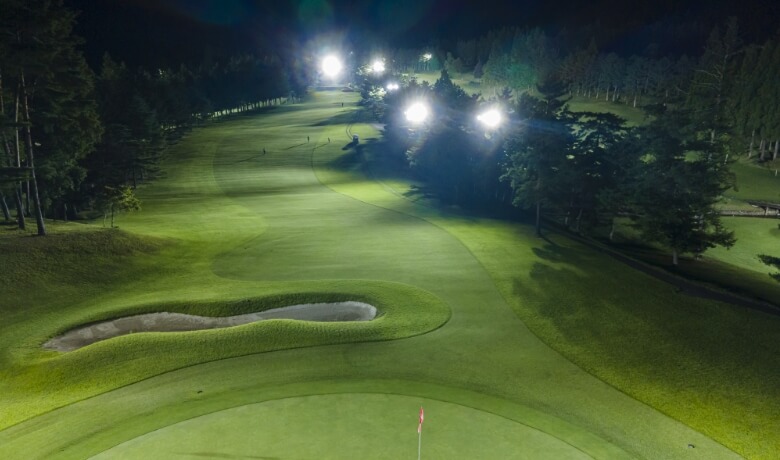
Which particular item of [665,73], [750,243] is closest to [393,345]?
[750,243]

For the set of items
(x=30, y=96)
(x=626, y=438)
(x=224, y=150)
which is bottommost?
(x=626, y=438)

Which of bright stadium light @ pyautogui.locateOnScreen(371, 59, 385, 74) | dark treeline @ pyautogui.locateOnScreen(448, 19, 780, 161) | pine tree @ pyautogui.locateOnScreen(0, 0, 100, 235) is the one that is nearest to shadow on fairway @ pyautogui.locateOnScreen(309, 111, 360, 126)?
dark treeline @ pyautogui.locateOnScreen(448, 19, 780, 161)

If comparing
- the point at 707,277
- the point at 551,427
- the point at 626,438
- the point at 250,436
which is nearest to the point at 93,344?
the point at 250,436

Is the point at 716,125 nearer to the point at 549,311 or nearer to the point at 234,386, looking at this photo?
the point at 549,311

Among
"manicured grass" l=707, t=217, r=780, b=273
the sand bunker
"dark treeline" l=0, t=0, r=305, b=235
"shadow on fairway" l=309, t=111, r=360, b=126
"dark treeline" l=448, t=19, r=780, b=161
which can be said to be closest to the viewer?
the sand bunker

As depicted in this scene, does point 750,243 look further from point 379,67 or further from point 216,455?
point 379,67

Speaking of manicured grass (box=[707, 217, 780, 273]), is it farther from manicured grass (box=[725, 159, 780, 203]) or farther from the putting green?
the putting green
